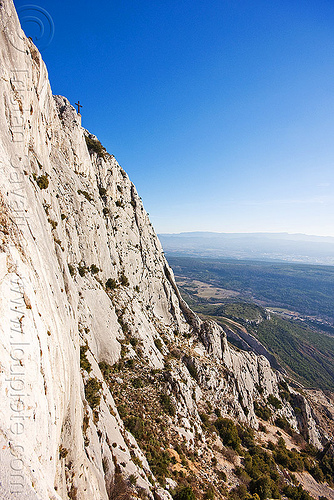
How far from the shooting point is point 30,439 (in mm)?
7867

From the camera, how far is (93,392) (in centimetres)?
1820

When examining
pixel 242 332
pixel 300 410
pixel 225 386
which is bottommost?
pixel 242 332

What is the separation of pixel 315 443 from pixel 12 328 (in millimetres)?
64428

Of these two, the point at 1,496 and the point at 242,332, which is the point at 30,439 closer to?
the point at 1,496

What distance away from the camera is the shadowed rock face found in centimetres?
869

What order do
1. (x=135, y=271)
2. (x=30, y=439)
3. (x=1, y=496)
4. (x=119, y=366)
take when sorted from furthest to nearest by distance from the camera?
1. (x=135, y=271)
2. (x=119, y=366)
3. (x=30, y=439)
4. (x=1, y=496)

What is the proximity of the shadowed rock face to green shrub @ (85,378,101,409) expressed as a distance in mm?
167

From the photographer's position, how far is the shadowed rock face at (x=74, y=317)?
342 inches

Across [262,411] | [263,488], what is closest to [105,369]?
[263,488]

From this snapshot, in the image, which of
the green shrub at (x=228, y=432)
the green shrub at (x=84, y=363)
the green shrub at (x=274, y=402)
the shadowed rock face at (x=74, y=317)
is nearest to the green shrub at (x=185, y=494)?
the shadowed rock face at (x=74, y=317)

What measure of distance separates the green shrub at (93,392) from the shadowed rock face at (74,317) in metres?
0.17

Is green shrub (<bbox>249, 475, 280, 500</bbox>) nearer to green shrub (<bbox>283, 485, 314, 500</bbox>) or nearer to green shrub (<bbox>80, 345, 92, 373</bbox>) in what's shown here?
green shrub (<bbox>283, 485, 314, 500</bbox>)

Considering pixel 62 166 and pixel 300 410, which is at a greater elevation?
pixel 62 166

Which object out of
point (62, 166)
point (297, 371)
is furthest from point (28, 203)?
point (297, 371)
